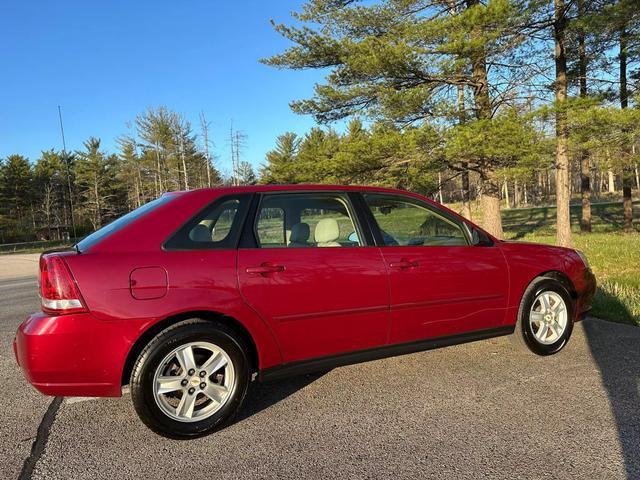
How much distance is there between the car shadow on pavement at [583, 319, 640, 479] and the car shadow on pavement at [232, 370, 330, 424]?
7.12 ft

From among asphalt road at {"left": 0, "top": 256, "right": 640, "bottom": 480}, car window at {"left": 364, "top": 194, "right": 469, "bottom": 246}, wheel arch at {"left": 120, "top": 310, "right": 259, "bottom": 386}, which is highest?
car window at {"left": 364, "top": 194, "right": 469, "bottom": 246}

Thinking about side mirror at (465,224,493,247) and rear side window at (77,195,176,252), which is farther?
side mirror at (465,224,493,247)

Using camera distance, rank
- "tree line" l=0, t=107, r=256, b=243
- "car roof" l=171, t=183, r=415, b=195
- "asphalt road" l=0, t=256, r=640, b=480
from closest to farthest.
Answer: "asphalt road" l=0, t=256, r=640, b=480
"car roof" l=171, t=183, r=415, b=195
"tree line" l=0, t=107, r=256, b=243

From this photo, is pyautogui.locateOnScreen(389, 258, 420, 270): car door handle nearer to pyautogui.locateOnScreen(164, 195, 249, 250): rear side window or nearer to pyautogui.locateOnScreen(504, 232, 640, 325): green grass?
pyautogui.locateOnScreen(164, 195, 249, 250): rear side window

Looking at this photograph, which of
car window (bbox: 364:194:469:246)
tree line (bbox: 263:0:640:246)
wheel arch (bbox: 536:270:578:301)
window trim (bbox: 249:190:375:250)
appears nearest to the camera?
window trim (bbox: 249:190:375:250)

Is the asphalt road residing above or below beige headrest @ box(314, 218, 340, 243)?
below

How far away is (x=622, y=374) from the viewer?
3.73 meters

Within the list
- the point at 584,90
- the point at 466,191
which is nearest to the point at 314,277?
the point at 466,191

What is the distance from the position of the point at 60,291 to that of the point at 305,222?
5.65 ft

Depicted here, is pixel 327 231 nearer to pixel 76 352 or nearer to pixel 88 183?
pixel 76 352

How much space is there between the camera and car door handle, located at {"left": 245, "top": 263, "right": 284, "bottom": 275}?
3098mm

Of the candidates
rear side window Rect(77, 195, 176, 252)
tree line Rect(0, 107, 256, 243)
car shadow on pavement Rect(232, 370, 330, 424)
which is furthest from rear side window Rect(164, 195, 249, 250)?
tree line Rect(0, 107, 256, 243)

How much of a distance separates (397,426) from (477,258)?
1625mm

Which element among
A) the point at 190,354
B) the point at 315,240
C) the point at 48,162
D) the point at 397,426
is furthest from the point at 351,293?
the point at 48,162
